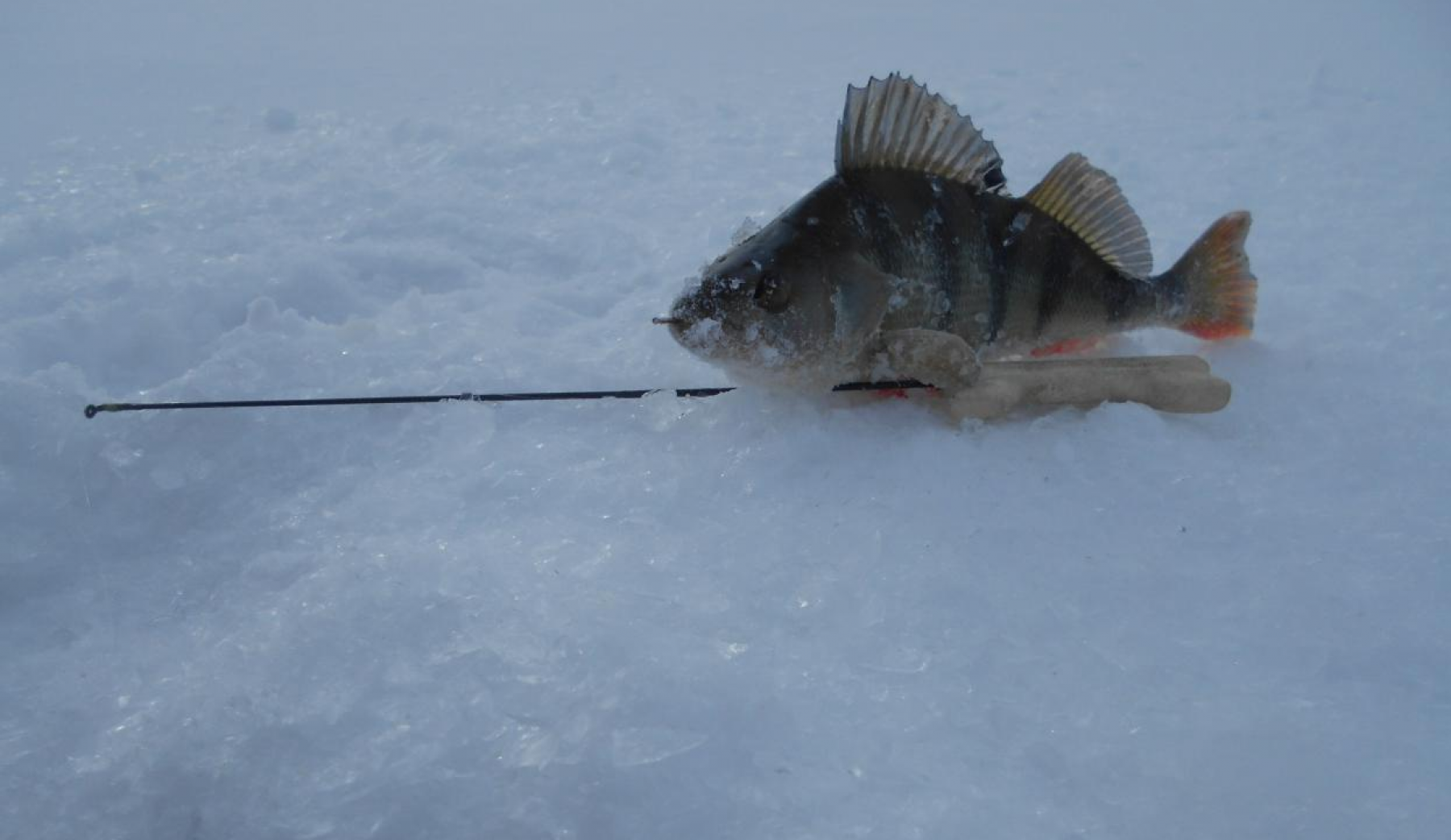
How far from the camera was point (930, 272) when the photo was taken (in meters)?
2.64

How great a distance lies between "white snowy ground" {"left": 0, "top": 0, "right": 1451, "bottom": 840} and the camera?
1.65m

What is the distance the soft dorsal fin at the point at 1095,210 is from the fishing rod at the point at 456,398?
73 cm

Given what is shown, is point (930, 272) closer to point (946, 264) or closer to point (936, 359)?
point (946, 264)

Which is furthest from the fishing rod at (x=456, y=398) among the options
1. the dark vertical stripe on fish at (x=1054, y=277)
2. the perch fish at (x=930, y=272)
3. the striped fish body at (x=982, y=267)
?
the dark vertical stripe on fish at (x=1054, y=277)

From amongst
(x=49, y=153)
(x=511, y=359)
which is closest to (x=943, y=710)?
(x=511, y=359)

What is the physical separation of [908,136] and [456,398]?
4.69 feet

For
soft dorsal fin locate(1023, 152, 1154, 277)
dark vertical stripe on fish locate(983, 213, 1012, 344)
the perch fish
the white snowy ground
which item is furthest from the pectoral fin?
soft dorsal fin locate(1023, 152, 1154, 277)

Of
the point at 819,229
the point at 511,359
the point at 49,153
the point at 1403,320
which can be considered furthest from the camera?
the point at 49,153

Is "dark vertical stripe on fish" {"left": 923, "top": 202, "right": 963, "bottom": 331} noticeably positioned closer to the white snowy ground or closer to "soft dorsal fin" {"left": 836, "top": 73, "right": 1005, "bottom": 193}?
"soft dorsal fin" {"left": 836, "top": 73, "right": 1005, "bottom": 193}

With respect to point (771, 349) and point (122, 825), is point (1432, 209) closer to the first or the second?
point (771, 349)

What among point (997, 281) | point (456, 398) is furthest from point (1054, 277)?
point (456, 398)

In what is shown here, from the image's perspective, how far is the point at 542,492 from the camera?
92.2 inches

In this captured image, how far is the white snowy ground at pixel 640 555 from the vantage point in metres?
1.65

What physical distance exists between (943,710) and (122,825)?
142cm
